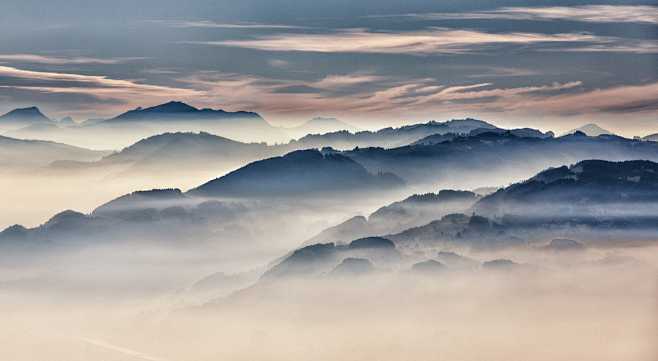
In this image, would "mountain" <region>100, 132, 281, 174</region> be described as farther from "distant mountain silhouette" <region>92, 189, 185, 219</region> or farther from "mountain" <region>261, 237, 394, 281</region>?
"mountain" <region>261, 237, 394, 281</region>

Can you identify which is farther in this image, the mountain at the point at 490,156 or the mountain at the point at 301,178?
the mountain at the point at 301,178

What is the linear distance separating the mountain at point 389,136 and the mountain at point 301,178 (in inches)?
86.3

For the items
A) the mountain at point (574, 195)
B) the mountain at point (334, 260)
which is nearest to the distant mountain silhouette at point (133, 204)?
the mountain at point (334, 260)

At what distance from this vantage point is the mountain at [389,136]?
15225 cm

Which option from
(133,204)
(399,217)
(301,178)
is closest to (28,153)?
(133,204)

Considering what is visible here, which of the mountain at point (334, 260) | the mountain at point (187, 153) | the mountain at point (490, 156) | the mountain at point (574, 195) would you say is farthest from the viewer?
the mountain at point (187, 153)

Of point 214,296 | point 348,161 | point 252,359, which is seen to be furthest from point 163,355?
point 348,161

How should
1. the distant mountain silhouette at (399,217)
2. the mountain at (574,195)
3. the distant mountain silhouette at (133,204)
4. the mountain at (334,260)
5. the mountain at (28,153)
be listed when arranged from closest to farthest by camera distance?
1. the mountain at (28,153)
2. the mountain at (574,195)
3. the mountain at (334,260)
4. the distant mountain silhouette at (399,217)
5. the distant mountain silhouette at (133,204)

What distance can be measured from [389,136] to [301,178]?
17488 millimetres

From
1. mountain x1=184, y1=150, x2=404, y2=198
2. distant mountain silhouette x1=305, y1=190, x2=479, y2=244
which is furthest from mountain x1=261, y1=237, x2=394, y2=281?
mountain x1=184, y1=150, x2=404, y2=198

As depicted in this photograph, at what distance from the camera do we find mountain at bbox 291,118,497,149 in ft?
500

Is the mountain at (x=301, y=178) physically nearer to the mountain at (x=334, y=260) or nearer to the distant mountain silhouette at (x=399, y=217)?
the distant mountain silhouette at (x=399, y=217)

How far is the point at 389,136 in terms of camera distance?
167125 millimetres

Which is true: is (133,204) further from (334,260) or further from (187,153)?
(334,260)
